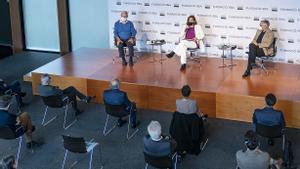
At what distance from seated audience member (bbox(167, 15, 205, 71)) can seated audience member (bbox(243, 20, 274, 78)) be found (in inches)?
42.9

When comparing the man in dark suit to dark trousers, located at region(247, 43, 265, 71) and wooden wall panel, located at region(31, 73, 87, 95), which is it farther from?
wooden wall panel, located at region(31, 73, 87, 95)

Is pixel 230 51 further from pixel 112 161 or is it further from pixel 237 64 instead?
pixel 112 161

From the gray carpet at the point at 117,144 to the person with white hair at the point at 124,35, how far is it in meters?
1.41

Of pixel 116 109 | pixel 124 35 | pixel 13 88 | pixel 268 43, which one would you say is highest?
pixel 124 35

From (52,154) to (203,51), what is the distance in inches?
163

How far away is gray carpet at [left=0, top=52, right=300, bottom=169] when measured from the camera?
7.40 meters

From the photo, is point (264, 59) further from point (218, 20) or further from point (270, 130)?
point (270, 130)

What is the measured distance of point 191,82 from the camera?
9.38 meters

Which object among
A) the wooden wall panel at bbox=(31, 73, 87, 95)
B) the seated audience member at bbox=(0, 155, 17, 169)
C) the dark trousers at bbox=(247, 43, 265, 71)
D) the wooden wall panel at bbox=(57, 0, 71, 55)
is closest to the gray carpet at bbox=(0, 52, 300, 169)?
the wooden wall panel at bbox=(31, 73, 87, 95)

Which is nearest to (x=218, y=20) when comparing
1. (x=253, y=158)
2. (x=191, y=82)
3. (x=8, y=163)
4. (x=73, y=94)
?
(x=191, y=82)

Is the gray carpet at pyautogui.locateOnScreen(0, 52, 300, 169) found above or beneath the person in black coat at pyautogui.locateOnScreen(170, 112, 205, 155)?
beneath

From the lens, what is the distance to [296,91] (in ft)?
28.5

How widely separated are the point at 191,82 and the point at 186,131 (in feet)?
7.20

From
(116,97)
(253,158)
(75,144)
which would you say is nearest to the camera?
(253,158)
